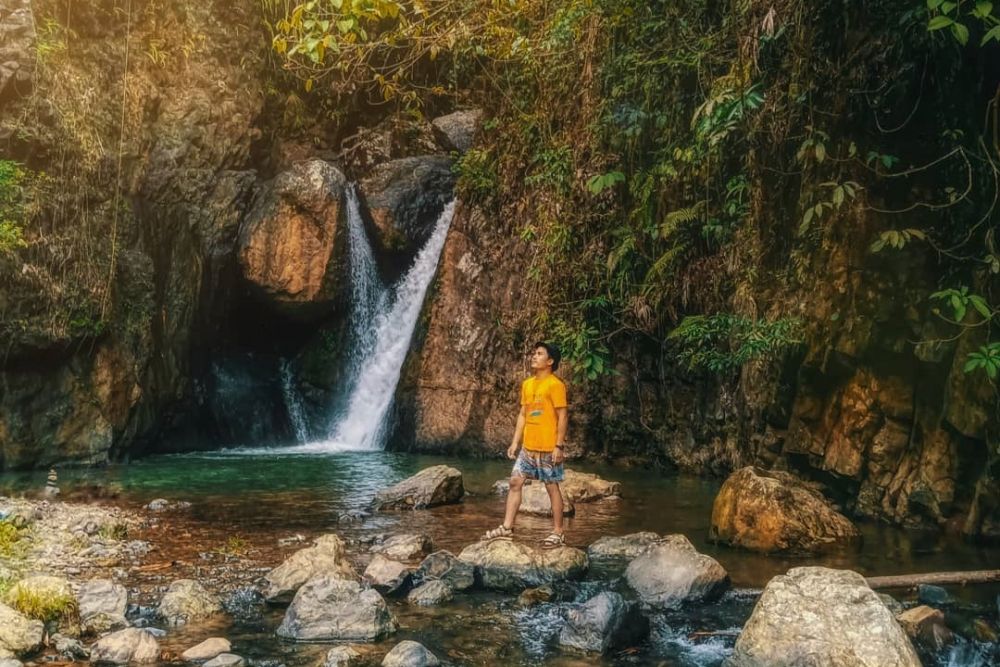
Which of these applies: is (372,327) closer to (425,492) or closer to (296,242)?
(296,242)

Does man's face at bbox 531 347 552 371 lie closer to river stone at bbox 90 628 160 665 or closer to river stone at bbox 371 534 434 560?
river stone at bbox 371 534 434 560

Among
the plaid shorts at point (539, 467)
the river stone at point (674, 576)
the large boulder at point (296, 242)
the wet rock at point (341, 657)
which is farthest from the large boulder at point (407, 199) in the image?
the wet rock at point (341, 657)

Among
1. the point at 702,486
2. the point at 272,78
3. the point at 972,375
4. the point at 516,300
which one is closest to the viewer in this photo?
the point at 972,375

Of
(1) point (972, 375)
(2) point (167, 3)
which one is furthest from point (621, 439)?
(2) point (167, 3)

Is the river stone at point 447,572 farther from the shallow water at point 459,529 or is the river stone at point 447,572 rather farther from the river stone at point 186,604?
the river stone at point 186,604

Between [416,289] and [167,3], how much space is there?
22.1 ft

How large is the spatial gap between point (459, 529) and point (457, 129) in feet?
42.0

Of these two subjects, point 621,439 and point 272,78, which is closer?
point 621,439

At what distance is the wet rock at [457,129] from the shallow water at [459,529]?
7.61 meters

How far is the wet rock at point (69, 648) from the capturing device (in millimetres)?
4938

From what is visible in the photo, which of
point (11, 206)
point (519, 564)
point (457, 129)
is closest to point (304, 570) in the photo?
point (519, 564)

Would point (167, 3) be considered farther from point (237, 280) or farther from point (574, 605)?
point (574, 605)

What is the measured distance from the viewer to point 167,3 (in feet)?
51.8

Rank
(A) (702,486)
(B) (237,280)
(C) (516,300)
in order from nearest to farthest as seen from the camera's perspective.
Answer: (A) (702,486) → (C) (516,300) → (B) (237,280)
